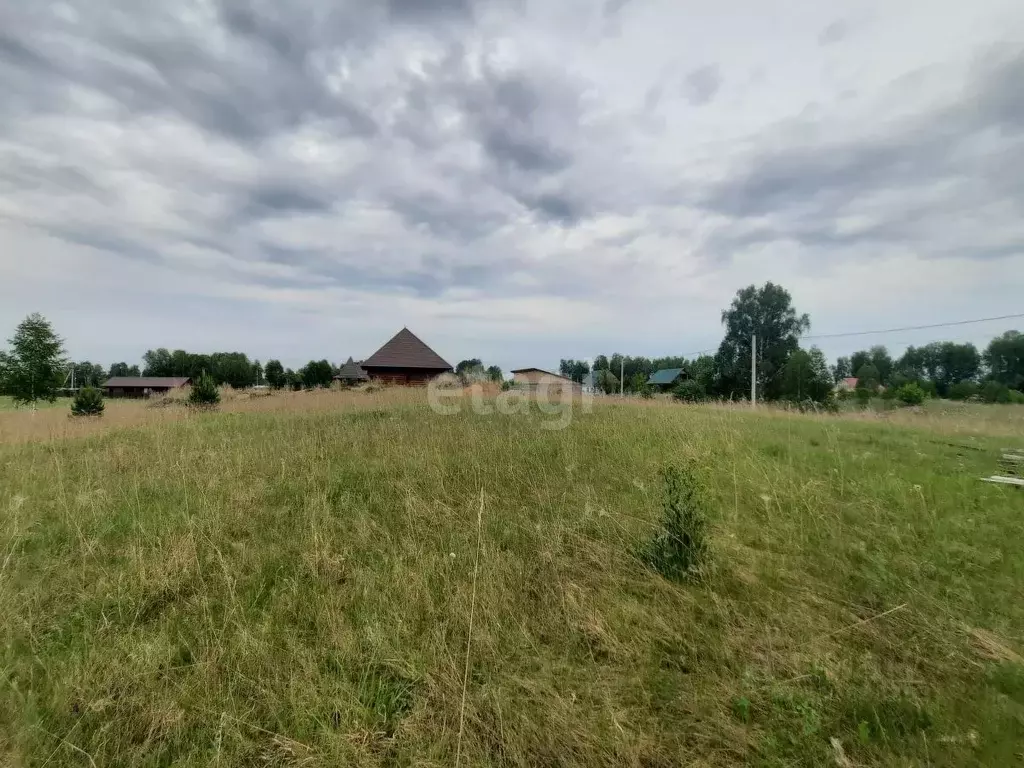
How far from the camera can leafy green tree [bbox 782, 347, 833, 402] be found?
28.6 meters

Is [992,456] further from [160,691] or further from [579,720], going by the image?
[160,691]

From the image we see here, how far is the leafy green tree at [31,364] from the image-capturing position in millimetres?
15570

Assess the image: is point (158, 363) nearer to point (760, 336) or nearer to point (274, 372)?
point (274, 372)

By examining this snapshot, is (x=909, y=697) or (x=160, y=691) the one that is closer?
(x=909, y=697)

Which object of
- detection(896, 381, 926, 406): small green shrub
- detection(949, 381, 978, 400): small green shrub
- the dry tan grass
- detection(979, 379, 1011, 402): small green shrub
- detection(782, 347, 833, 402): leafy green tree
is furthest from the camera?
detection(782, 347, 833, 402): leafy green tree

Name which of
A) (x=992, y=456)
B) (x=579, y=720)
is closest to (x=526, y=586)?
(x=579, y=720)

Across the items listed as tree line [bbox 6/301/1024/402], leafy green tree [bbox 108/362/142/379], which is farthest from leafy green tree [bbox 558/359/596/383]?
leafy green tree [bbox 108/362/142/379]

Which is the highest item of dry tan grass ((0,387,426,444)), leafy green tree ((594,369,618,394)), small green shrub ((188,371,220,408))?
leafy green tree ((594,369,618,394))

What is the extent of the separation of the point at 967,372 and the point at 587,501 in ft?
194

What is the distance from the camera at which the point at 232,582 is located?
9.14 ft

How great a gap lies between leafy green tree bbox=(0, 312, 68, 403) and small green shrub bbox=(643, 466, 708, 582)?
23316 millimetres

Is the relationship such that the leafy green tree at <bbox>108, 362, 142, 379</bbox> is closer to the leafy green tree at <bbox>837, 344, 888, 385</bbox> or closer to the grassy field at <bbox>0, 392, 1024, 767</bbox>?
the grassy field at <bbox>0, 392, 1024, 767</bbox>

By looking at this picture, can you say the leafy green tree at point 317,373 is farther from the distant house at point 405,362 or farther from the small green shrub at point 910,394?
the small green shrub at point 910,394

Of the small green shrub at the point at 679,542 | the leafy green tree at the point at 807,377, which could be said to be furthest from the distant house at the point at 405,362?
the leafy green tree at the point at 807,377
